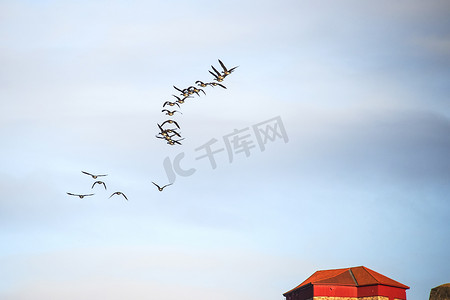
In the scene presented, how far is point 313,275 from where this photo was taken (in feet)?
329

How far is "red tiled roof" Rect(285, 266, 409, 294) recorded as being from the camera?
95812 mm

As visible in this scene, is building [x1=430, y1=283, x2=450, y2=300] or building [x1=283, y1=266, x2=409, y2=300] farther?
building [x1=283, y1=266, x2=409, y2=300]

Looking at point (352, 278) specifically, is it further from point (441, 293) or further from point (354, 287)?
point (441, 293)

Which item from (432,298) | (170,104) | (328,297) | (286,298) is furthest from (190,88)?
(286,298)

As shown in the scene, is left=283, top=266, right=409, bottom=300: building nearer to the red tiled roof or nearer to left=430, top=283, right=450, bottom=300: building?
the red tiled roof

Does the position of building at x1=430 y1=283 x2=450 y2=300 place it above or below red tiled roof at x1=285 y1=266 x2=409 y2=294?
below

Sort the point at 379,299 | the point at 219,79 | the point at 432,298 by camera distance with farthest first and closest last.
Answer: the point at 379,299 → the point at 219,79 → the point at 432,298

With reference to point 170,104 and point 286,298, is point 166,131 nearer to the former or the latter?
point 170,104

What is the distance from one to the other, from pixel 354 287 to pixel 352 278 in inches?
55.7

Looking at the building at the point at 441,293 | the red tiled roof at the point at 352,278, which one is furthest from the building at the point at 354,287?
the building at the point at 441,293

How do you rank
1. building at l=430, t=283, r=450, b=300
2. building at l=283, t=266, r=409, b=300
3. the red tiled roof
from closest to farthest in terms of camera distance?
building at l=430, t=283, r=450, b=300, building at l=283, t=266, r=409, b=300, the red tiled roof

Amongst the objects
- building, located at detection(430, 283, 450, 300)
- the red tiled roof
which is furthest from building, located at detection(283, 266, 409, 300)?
building, located at detection(430, 283, 450, 300)

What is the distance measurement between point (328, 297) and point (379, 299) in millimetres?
6461

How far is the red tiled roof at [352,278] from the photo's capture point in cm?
9581
